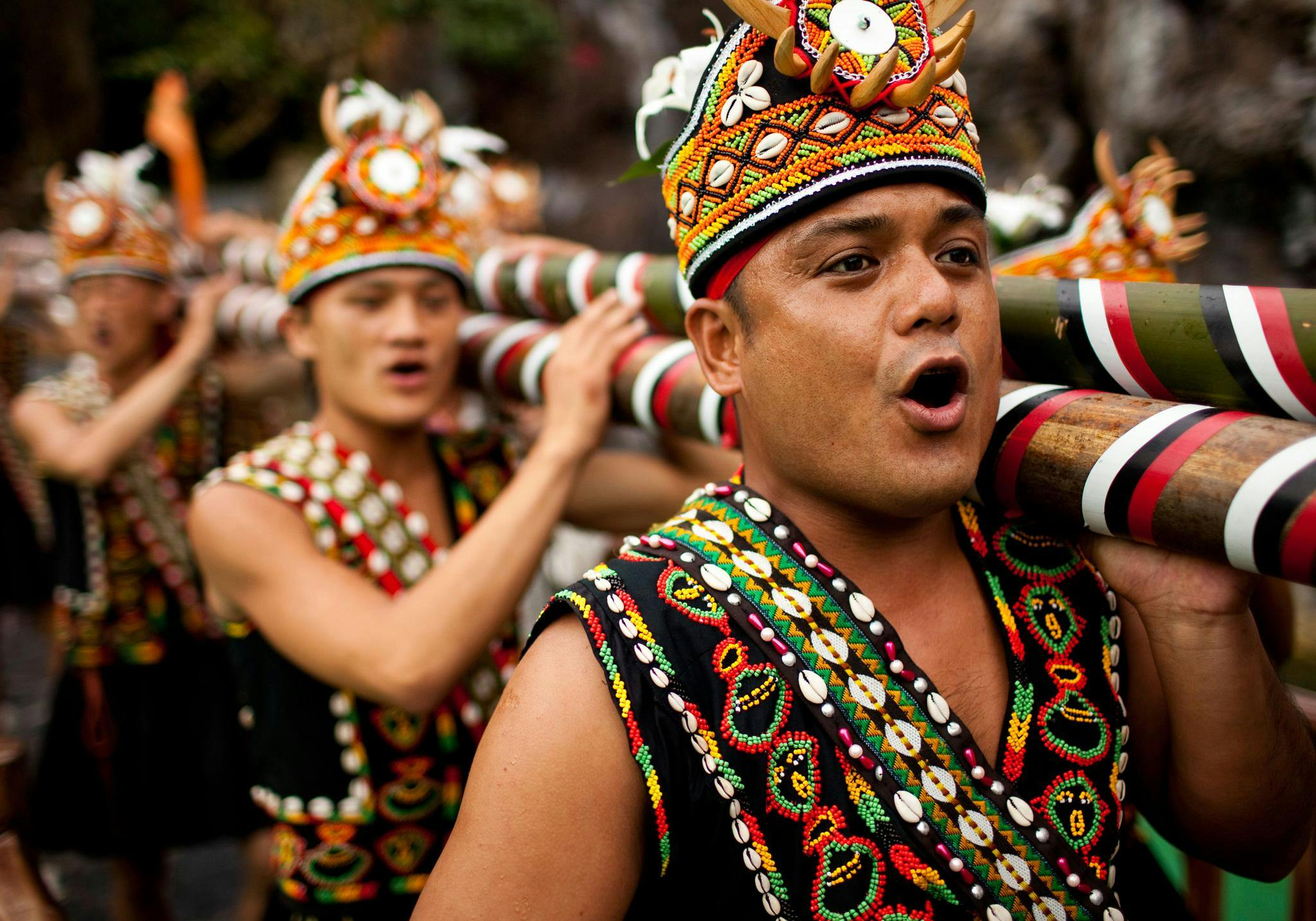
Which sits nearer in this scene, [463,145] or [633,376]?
[633,376]

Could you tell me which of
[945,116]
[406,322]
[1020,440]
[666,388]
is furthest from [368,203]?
[1020,440]

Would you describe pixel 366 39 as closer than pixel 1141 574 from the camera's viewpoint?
No

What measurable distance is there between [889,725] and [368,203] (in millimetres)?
1856

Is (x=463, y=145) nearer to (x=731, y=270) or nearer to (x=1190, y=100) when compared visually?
(x=731, y=270)

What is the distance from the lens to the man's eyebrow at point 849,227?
129 centimetres

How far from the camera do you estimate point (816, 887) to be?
1.23m

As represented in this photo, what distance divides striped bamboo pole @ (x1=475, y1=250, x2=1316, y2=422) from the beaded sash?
0.42 m

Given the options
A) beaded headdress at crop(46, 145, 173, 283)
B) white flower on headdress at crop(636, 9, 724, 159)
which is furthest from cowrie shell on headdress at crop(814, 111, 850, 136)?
beaded headdress at crop(46, 145, 173, 283)

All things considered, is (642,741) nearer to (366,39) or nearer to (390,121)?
(390,121)

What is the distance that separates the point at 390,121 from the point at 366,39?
36.6 ft

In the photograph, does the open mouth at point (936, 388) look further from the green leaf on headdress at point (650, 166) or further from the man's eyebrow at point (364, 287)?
the man's eyebrow at point (364, 287)

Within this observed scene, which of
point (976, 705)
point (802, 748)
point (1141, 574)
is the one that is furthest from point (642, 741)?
point (1141, 574)

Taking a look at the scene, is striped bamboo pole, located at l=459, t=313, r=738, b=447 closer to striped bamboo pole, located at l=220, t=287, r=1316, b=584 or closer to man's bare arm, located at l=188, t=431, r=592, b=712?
man's bare arm, located at l=188, t=431, r=592, b=712

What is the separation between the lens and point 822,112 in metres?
1.32
